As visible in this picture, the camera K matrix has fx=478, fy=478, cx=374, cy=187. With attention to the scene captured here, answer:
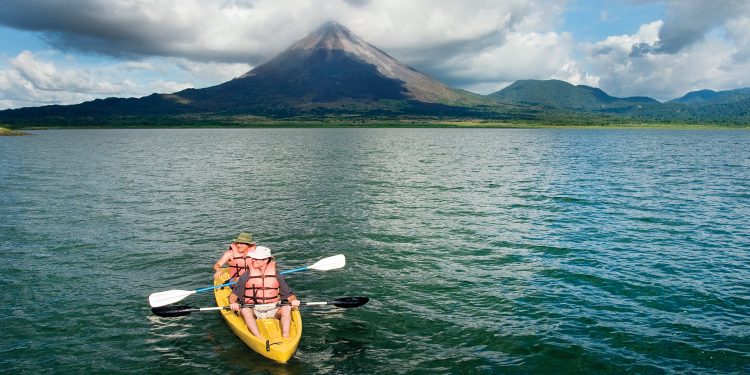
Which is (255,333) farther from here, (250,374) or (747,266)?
(747,266)

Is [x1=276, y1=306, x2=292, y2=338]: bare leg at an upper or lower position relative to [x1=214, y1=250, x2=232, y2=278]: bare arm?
lower

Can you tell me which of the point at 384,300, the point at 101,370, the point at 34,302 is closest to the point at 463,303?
the point at 384,300

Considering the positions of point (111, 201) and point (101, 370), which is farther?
point (111, 201)

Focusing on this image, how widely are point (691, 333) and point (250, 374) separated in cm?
1641

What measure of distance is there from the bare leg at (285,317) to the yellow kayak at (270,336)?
181 millimetres

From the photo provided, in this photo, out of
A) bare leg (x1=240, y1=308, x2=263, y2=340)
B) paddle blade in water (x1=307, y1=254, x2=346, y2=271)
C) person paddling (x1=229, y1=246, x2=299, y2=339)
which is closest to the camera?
bare leg (x1=240, y1=308, x2=263, y2=340)

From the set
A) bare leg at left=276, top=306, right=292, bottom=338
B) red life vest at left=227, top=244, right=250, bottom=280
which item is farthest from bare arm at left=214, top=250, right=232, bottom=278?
bare leg at left=276, top=306, right=292, bottom=338

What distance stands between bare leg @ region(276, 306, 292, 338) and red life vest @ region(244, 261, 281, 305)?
0.61 meters

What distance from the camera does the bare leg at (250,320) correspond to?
16828 mm

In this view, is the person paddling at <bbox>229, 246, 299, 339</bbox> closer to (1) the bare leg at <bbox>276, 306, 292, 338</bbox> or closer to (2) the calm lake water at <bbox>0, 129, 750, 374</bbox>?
(1) the bare leg at <bbox>276, 306, 292, 338</bbox>

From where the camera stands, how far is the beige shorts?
17.8 metres

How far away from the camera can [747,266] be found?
86.7 ft

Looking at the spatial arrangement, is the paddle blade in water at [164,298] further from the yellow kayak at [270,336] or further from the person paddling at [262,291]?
the person paddling at [262,291]

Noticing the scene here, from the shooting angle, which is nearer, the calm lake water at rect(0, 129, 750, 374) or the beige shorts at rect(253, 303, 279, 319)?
the calm lake water at rect(0, 129, 750, 374)
